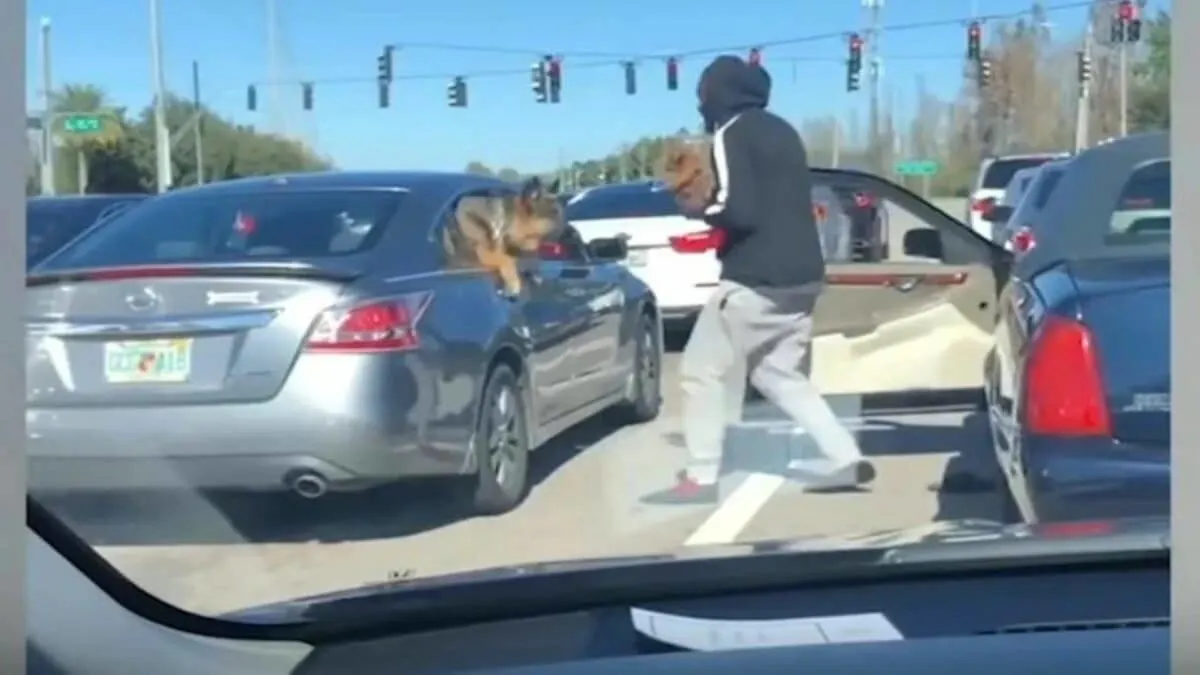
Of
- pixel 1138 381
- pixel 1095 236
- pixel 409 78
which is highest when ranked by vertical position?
pixel 409 78

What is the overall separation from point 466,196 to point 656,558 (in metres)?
0.67

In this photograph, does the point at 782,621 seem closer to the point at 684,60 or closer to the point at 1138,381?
the point at 684,60

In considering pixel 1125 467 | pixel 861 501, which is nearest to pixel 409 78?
pixel 861 501

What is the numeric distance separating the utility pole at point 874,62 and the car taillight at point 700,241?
64 cm

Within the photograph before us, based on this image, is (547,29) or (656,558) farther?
(656,558)

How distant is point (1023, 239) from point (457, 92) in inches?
61.4

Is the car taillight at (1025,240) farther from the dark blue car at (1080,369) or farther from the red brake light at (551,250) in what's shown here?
the red brake light at (551,250)

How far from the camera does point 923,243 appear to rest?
159 inches

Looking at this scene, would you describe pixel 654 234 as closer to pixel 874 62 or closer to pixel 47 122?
pixel 874 62

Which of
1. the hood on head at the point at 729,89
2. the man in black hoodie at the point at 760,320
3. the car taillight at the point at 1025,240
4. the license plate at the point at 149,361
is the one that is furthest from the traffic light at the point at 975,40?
the license plate at the point at 149,361

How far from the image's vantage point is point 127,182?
287cm

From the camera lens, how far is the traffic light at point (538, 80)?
2.93 metres

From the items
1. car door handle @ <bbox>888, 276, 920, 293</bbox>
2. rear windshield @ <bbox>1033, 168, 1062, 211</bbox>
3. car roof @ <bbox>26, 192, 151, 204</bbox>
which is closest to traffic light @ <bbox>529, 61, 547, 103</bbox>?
car roof @ <bbox>26, 192, 151, 204</bbox>

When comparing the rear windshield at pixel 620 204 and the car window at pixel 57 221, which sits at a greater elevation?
the car window at pixel 57 221
